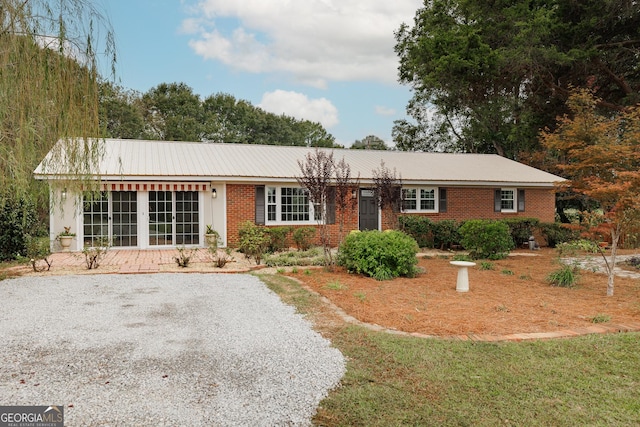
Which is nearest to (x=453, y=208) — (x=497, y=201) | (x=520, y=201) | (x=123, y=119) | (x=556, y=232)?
(x=497, y=201)

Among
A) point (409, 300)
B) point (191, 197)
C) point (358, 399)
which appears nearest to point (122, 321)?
point (358, 399)

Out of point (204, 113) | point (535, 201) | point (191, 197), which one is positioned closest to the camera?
point (191, 197)

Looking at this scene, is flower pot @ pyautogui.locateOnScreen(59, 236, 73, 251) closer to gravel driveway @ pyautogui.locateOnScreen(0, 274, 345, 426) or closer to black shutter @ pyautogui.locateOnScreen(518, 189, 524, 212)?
gravel driveway @ pyautogui.locateOnScreen(0, 274, 345, 426)

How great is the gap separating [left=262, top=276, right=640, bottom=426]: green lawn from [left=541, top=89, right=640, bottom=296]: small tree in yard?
4.09 meters

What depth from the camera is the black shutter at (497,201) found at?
64.3 ft

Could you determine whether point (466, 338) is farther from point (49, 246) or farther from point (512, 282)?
point (49, 246)

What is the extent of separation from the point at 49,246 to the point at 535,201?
66.4 ft

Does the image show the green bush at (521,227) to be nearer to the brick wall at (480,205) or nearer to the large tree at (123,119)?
the brick wall at (480,205)

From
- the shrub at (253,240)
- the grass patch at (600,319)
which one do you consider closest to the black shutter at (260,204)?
the shrub at (253,240)

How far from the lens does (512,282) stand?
975cm

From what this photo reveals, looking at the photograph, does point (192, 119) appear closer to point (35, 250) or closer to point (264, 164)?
point (264, 164)

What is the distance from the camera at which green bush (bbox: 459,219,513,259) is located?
1357cm

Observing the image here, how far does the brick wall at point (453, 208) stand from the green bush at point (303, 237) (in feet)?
3.30

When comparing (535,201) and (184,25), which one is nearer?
(184,25)
